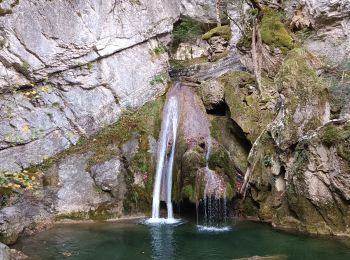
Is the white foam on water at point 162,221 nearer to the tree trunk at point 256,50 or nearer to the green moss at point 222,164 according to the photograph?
the green moss at point 222,164

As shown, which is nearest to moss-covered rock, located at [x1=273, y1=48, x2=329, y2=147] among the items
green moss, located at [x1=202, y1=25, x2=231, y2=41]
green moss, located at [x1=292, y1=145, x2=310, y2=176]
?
green moss, located at [x1=292, y1=145, x2=310, y2=176]

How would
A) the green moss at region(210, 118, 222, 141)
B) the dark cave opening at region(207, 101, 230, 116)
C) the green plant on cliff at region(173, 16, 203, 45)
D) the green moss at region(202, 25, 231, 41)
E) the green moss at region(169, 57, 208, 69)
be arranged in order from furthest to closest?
1. the green plant on cliff at region(173, 16, 203, 45)
2. the green moss at region(202, 25, 231, 41)
3. the green moss at region(169, 57, 208, 69)
4. the dark cave opening at region(207, 101, 230, 116)
5. the green moss at region(210, 118, 222, 141)

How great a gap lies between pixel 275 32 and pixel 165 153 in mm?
8296

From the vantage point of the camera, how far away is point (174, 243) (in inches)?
460

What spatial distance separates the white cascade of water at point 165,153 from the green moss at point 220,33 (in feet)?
20.1

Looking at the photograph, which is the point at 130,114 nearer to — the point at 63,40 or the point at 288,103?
the point at 63,40

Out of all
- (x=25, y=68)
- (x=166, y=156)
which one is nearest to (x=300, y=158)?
(x=166, y=156)

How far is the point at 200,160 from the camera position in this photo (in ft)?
48.9

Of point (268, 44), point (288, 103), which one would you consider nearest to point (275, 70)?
point (268, 44)

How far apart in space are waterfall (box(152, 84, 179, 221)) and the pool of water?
1633 millimetres

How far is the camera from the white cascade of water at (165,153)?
50.1ft

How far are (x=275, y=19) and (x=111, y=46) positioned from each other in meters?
8.27

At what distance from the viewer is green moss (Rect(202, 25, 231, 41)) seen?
22.3 m

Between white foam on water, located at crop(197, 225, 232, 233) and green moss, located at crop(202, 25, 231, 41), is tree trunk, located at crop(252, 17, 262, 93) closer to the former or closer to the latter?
green moss, located at crop(202, 25, 231, 41)
